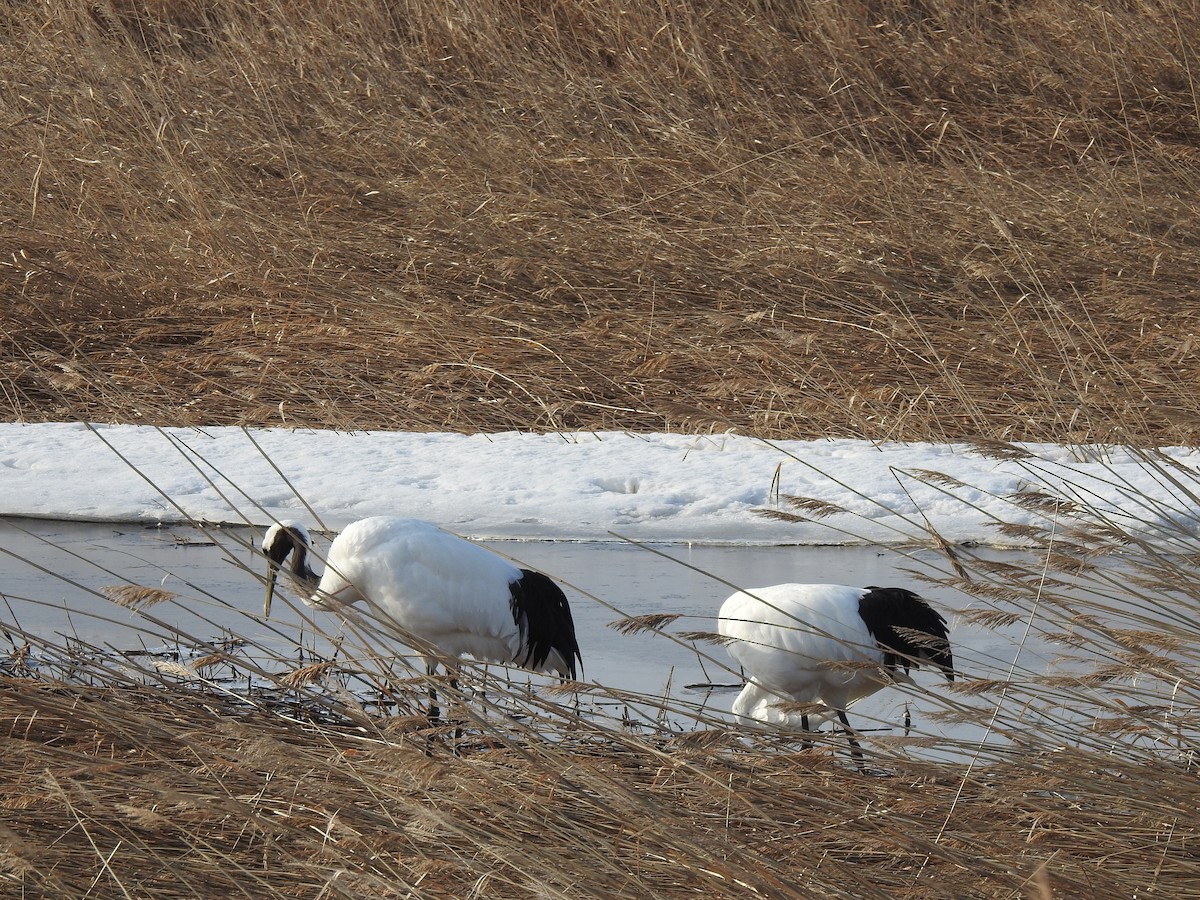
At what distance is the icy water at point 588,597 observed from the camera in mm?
3877

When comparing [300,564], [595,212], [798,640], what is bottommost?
[300,564]

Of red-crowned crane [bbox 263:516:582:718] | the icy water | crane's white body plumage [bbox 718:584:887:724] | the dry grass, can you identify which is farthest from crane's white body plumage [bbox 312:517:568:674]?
the dry grass

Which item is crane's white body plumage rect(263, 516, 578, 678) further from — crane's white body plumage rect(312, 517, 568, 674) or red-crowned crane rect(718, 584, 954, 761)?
red-crowned crane rect(718, 584, 954, 761)

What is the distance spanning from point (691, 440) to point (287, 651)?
242 centimetres

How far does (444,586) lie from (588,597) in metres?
0.46

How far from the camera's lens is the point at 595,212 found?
8.32 metres

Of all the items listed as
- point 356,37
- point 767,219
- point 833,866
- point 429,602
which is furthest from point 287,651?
point 356,37

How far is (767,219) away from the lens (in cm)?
798

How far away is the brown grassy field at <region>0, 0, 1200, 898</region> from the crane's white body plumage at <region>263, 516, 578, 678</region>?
64 centimetres

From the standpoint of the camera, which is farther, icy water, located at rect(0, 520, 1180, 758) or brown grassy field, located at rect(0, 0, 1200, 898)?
icy water, located at rect(0, 520, 1180, 758)

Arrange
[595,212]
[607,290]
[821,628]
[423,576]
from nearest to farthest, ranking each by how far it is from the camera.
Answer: [821,628] < [423,576] < [607,290] < [595,212]

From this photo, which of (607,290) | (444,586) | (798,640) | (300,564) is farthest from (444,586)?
(607,290)

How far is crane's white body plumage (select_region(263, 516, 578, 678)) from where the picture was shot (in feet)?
12.7

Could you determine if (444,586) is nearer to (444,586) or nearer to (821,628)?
(444,586)
